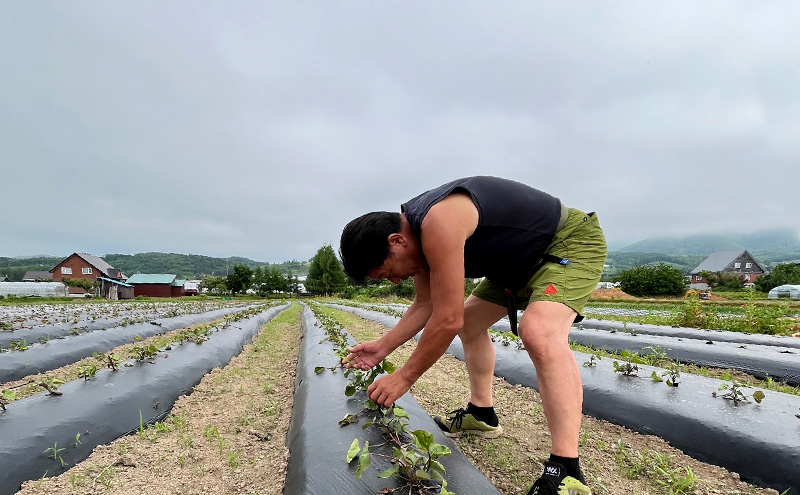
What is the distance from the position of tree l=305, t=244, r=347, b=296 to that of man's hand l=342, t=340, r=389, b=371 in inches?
1661

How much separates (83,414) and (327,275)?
4303cm

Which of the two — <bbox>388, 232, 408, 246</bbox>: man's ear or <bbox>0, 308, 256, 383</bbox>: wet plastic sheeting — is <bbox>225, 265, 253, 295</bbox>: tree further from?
<bbox>388, 232, 408, 246</bbox>: man's ear

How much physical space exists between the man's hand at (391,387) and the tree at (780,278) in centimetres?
5292

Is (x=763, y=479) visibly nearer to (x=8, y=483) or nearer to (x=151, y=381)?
(x=8, y=483)

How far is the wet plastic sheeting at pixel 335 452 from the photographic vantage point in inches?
67.2

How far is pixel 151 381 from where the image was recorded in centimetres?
353

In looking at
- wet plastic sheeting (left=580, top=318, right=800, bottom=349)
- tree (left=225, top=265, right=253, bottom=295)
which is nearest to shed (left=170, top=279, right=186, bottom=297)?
tree (left=225, top=265, right=253, bottom=295)

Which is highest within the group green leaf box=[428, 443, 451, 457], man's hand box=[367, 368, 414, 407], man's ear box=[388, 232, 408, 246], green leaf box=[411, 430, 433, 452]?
man's ear box=[388, 232, 408, 246]

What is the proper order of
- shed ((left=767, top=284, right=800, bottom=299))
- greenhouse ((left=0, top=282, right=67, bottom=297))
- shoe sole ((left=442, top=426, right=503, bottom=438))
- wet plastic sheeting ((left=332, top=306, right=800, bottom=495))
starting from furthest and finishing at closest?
greenhouse ((left=0, top=282, right=67, bottom=297)) → shed ((left=767, top=284, right=800, bottom=299)) → shoe sole ((left=442, top=426, right=503, bottom=438)) → wet plastic sheeting ((left=332, top=306, right=800, bottom=495))

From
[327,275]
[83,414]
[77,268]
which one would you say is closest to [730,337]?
[83,414]

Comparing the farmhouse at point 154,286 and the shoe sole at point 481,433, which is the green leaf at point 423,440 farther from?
the farmhouse at point 154,286

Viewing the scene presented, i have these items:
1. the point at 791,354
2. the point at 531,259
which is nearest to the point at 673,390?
the point at 531,259

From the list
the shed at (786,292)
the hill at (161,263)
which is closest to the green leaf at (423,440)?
the shed at (786,292)

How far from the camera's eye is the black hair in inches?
73.4
